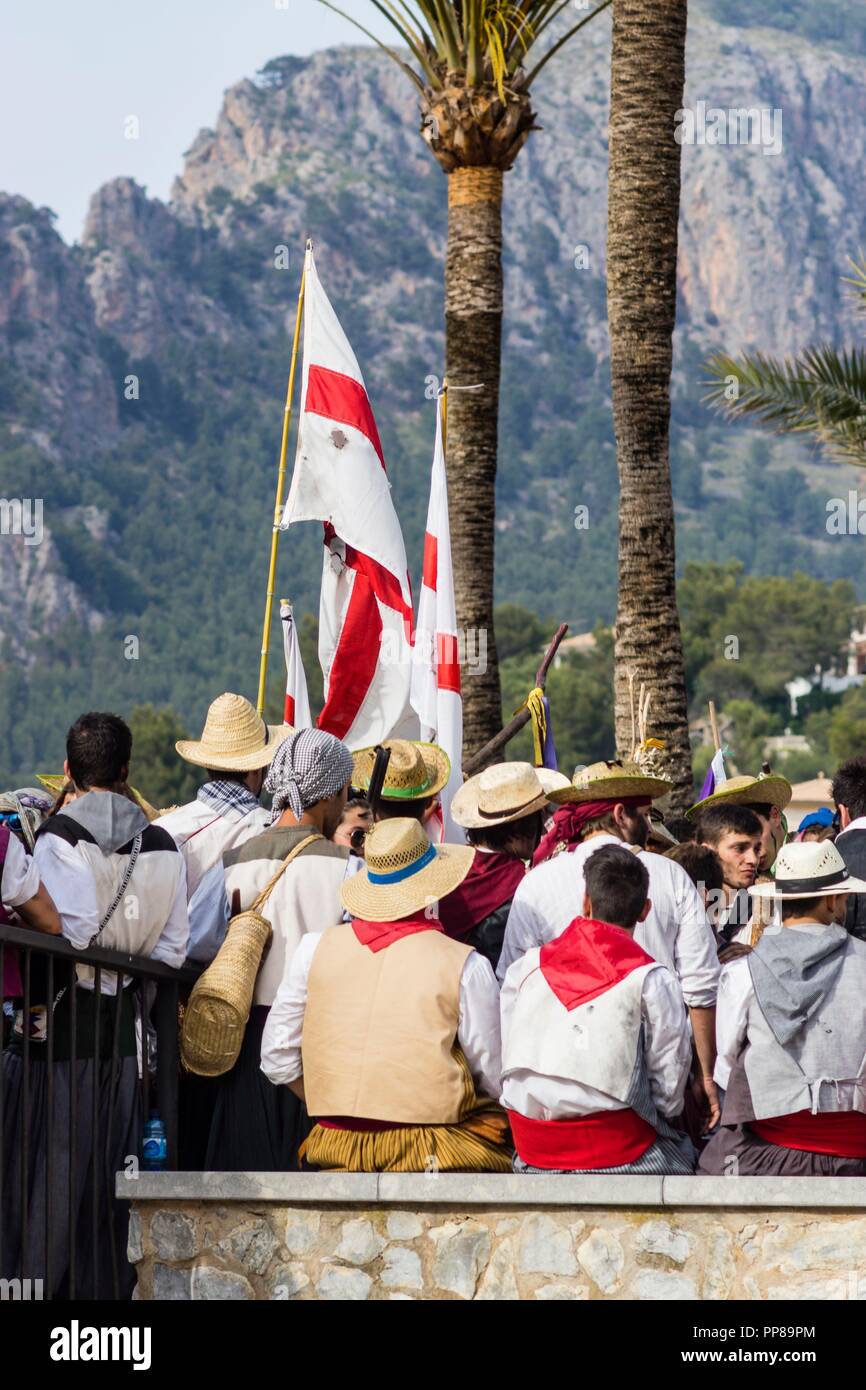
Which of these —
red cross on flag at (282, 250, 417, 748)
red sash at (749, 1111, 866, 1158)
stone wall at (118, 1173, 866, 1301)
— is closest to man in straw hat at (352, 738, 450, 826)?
stone wall at (118, 1173, 866, 1301)

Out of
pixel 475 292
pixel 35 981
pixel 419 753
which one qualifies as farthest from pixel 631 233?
pixel 35 981

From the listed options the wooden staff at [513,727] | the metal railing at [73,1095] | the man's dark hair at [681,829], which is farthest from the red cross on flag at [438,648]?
the metal railing at [73,1095]

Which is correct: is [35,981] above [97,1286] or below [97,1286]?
above

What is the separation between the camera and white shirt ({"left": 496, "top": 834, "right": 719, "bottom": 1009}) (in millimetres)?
6167

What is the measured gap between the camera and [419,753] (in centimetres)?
693

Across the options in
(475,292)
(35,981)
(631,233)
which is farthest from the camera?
(475,292)

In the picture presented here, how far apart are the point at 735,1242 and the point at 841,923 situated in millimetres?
1228

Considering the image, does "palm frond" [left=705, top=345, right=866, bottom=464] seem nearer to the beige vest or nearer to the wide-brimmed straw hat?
the wide-brimmed straw hat

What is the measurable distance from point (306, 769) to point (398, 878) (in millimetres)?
676

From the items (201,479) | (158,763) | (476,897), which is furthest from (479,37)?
A: (201,479)

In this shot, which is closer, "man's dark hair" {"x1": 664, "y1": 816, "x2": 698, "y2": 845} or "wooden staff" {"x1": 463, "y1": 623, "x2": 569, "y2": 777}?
"man's dark hair" {"x1": 664, "y1": 816, "x2": 698, "y2": 845}

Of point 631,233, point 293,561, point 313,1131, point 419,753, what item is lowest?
point 313,1131
